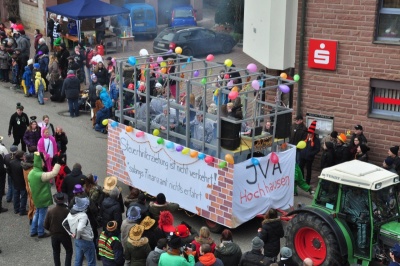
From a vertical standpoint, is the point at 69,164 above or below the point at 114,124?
below

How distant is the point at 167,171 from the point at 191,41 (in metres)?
16.0

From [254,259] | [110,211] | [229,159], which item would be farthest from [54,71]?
[254,259]

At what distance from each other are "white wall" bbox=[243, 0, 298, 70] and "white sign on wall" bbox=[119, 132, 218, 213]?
441 centimetres

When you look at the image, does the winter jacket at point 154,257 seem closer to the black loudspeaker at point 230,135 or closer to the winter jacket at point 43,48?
the black loudspeaker at point 230,135

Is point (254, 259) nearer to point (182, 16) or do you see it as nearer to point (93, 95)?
point (93, 95)

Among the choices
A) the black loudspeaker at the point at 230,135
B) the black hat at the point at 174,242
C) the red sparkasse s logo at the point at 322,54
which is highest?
the red sparkasse s logo at the point at 322,54

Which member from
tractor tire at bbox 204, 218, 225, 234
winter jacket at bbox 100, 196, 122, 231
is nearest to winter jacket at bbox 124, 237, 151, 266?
winter jacket at bbox 100, 196, 122, 231

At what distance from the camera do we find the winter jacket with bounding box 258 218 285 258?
1050 cm

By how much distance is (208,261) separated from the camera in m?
8.96

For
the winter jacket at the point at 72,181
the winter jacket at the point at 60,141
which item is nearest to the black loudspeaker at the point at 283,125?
the winter jacket at the point at 72,181

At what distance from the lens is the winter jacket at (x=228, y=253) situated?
9.41 meters

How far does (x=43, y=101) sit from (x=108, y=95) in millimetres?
3765

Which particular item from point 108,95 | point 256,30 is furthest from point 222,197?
point 108,95

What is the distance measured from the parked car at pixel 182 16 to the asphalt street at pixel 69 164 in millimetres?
6694
